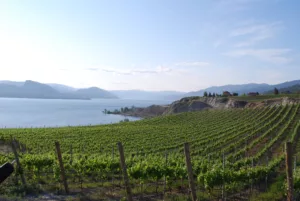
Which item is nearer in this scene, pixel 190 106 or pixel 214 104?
pixel 214 104

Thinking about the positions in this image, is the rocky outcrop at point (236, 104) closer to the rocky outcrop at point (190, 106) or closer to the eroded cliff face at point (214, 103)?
the eroded cliff face at point (214, 103)

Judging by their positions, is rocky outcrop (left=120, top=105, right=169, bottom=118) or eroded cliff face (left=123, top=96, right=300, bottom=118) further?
rocky outcrop (left=120, top=105, right=169, bottom=118)

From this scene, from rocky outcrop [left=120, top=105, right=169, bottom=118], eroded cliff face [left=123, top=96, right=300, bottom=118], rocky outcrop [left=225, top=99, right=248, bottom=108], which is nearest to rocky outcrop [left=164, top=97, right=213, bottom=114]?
eroded cliff face [left=123, top=96, right=300, bottom=118]

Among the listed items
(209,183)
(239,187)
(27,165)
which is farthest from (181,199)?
(27,165)

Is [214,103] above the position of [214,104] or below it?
above

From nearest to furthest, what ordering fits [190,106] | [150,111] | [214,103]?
[214,103] < [190,106] < [150,111]

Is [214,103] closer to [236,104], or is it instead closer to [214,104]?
[214,104]

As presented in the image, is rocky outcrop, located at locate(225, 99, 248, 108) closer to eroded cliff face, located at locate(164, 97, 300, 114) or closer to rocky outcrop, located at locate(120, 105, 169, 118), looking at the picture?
eroded cliff face, located at locate(164, 97, 300, 114)

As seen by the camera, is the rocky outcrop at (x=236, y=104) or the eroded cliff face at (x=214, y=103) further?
the rocky outcrop at (x=236, y=104)

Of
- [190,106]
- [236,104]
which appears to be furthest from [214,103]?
[236,104]

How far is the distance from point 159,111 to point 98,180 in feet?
471

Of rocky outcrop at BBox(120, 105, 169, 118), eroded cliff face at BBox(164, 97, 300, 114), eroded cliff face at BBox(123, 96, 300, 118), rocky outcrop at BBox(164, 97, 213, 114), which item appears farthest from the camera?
rocky outcrop at BBox(120, 105, 169, 118)

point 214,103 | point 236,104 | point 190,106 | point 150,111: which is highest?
point 214,103

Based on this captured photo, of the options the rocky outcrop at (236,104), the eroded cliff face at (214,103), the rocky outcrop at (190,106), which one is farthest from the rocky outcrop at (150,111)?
the rocky outcrop at (236,104)
